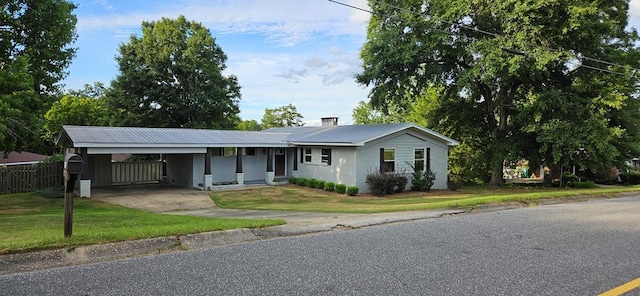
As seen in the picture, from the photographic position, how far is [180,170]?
22.4m

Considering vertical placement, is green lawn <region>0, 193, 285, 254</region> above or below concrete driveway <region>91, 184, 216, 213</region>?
above

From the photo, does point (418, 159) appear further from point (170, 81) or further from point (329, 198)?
point (170, 81)

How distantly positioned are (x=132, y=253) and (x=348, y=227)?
4.09m

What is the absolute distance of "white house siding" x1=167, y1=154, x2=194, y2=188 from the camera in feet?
70.2

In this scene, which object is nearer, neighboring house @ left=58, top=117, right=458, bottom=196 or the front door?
neighboring house @ left=58, top=117, right=458, bottom=196

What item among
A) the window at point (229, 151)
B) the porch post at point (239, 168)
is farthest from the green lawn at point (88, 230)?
the window at point (229, 151)

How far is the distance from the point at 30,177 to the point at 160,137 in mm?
5851

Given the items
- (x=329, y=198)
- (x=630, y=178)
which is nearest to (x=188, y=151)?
(x=329, y=198)

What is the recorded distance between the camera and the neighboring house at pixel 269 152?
19.0 meters

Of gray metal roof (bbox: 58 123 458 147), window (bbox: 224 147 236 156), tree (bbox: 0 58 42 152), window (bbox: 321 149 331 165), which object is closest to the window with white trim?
gray metal roof (bbox: 58 123 458 147)

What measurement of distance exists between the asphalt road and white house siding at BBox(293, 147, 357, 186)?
1212 centimetres

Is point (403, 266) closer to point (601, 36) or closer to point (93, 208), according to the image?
point (93, 208)

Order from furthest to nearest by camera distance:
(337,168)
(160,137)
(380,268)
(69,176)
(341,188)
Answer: (337,168)
(341,188)
(160,137)
(69,176)
(380,268)

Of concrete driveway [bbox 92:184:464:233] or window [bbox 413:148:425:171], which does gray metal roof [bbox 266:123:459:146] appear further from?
concrete driveway [bbox 92:184:464:233]
